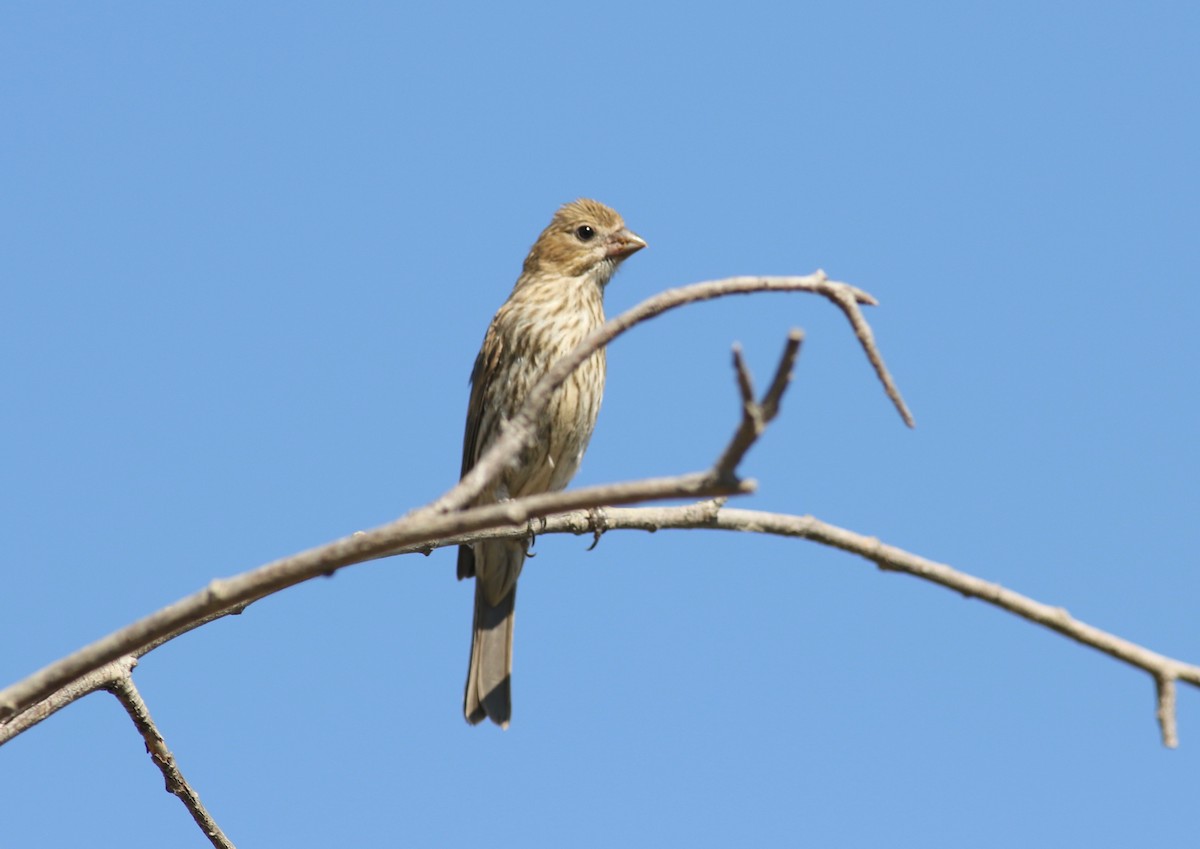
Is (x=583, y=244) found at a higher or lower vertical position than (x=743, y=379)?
higher

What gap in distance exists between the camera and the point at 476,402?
7238mm

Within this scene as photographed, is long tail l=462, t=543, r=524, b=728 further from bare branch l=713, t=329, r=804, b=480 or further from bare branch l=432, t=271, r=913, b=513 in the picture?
bare branch l=713, t=329, r=804, b=480

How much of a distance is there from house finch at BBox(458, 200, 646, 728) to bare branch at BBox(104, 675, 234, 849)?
383 cm

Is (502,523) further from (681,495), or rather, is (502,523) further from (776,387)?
(776,387)

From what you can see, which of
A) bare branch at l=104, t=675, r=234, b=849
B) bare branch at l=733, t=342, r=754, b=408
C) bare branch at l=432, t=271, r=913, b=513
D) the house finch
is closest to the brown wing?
the house finch

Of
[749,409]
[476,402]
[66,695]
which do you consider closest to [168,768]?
[66,695]

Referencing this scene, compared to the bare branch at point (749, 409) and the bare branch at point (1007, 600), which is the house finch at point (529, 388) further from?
the bare branch at point (749, 409)

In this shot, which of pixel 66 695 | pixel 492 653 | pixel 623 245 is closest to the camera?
pixel 66 695

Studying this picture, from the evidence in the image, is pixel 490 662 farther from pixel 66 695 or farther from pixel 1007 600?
pixel 1007 600

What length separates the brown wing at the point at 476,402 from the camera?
23.6 ft

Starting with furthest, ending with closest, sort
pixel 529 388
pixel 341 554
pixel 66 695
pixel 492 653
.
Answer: pixel 492 653 → pixel 529 388 → pixel 66 695 → pixel 341 554

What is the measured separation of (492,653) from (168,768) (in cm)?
464

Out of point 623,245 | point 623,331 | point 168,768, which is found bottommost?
point 168,768

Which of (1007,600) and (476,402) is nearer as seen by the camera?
(1007,600)
